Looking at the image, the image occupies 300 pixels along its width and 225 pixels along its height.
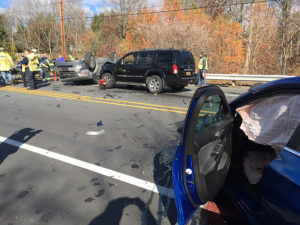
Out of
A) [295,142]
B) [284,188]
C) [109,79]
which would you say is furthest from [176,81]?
[284,188]

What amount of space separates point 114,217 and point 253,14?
1910 cm

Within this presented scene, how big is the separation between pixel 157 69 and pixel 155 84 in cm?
65

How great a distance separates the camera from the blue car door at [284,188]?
4.92 ft

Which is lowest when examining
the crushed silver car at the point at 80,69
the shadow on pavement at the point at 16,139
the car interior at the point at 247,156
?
the shadow on pavement at the point at 16,139

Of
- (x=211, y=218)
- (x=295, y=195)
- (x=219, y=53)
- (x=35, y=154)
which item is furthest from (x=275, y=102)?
(x=219, y=53)

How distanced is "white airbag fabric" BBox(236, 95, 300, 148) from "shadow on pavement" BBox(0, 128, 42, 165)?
12.1 feet

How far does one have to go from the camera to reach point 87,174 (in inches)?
128

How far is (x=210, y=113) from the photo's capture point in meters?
2.45

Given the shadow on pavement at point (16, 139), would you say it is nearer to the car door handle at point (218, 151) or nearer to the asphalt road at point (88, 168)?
the asphalt road at point (88, 168)

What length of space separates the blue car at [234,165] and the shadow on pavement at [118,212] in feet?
2.01

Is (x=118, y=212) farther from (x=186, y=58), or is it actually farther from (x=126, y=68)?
(x=126, y=68)

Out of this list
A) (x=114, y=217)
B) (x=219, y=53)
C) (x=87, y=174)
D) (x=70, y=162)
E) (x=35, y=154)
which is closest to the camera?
(x=114, y=217)

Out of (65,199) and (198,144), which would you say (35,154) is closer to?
(65,199)

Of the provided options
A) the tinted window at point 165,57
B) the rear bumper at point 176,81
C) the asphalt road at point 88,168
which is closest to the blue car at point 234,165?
the asphalt road at point 88,168
